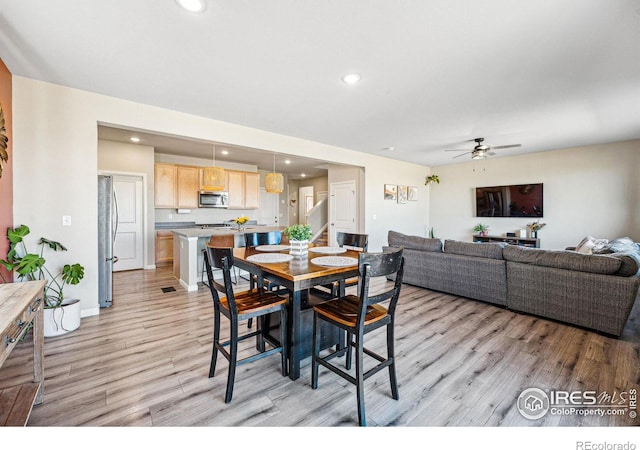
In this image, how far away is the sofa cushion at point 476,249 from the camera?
137 inches

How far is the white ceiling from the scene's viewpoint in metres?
1.85

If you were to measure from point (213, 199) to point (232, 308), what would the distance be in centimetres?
562

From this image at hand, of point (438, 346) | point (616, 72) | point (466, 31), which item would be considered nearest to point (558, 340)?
point (438, 346)

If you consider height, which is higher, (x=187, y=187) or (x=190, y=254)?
(x=187, y=187)

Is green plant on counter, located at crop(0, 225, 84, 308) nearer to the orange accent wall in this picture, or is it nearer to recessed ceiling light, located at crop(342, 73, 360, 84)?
the orange accent wall

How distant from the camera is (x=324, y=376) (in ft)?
6.77

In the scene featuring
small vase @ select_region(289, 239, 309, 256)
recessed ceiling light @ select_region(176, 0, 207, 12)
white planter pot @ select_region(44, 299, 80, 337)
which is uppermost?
recessed ceiling light @ select_region(176, 0, 207, 12)

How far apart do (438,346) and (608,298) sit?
1.78 metres

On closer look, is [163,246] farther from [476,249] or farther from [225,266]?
[476,249]

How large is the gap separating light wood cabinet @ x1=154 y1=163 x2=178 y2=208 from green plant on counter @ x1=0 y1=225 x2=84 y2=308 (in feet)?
11.1

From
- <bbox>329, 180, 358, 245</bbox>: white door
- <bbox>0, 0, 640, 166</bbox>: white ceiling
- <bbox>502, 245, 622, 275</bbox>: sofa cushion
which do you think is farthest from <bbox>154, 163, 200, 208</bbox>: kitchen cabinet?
<bbox>502, 245, 622, 275</bbox>: sofa cushion

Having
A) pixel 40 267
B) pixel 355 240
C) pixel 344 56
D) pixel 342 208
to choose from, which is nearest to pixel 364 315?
pixel 355 240

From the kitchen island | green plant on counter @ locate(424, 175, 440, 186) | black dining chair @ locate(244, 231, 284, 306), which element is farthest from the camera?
green plant on counter @ locate(424, 175, 440, 186)
